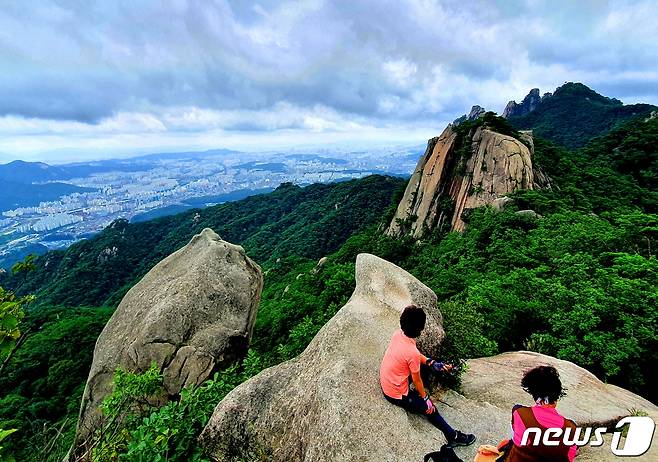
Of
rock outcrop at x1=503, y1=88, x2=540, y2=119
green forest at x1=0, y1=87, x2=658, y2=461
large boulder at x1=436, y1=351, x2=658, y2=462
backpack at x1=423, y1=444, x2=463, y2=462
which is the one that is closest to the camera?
backpack at x1=423, y1=444, x2=463, y2=462

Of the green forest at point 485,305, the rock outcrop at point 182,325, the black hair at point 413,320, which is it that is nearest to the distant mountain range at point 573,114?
the green forest at point 485,305

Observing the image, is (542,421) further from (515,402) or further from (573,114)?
(573,114)

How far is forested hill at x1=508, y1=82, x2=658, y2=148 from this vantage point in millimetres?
69444

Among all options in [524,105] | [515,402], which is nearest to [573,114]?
[524,105]

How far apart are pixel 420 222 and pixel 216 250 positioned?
21.5m

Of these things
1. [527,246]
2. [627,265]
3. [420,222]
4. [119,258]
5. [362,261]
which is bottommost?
[119,258]

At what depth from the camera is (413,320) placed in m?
4.42

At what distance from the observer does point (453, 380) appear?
5.80m

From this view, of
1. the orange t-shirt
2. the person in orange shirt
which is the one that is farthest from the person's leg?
the orange t-shirt

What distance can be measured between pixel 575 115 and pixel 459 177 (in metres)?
69.7

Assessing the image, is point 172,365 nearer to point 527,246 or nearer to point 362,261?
point 362,261

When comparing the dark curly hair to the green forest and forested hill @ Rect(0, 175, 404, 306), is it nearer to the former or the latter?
the green forest

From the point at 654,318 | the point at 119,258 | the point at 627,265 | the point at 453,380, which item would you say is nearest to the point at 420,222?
the point at 627,265

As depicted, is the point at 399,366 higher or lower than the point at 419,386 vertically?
higher
